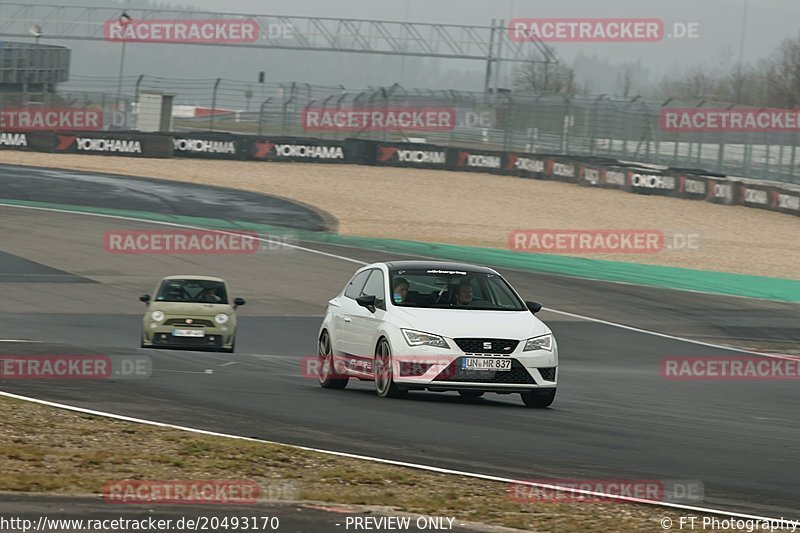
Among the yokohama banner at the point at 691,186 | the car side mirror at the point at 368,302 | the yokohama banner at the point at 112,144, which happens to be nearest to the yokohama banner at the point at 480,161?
the yokohama banner at the point at 691,186

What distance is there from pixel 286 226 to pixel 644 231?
12.2 m

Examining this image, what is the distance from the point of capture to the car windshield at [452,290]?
13.0 m

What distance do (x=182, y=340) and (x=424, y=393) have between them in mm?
6745

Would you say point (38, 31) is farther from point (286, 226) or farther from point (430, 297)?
point (430, 297)

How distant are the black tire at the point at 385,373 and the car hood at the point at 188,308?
7302mm

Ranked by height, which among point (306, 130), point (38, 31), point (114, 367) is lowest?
point (114, 367)

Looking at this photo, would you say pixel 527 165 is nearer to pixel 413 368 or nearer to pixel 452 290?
pixel 452 290

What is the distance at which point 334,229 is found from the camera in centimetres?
3878

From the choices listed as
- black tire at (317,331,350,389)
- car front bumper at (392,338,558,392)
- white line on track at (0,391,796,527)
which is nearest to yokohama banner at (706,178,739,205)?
black tire at (317,331,350,389)

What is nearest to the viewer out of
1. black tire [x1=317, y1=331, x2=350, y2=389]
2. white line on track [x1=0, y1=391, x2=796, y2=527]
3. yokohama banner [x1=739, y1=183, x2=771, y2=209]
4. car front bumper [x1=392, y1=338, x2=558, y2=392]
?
white line on track [x1=0, y1=391, x2=796, y2=527]

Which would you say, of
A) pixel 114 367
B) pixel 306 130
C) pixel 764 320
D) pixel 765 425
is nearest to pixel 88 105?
pixel 306 130

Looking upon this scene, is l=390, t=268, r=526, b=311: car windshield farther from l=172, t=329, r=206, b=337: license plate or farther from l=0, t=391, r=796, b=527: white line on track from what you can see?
l=172, t=329, r=206, b=337: license plate

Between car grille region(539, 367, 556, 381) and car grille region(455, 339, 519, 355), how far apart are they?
1.36 ft

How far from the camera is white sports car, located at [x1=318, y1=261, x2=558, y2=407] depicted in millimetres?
12211
